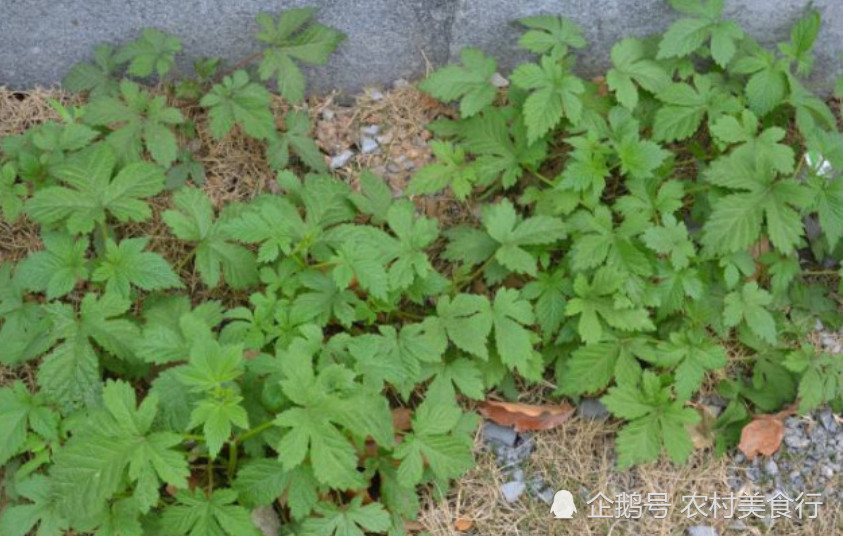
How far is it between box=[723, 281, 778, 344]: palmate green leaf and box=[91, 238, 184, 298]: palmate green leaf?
1.61m

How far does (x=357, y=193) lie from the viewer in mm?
3168

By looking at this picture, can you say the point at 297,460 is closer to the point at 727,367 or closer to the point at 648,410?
the point at 648,410

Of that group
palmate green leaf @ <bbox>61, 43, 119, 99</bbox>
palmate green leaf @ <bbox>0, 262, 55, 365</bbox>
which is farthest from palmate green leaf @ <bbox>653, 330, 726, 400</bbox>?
palmate green leaf @ <bbox>61, 43, 119, 99</bbox>

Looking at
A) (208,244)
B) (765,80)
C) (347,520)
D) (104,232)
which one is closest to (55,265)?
(104,232)

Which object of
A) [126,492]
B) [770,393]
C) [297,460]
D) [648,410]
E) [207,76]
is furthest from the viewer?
[207,76]

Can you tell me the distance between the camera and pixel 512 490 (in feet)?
9.52

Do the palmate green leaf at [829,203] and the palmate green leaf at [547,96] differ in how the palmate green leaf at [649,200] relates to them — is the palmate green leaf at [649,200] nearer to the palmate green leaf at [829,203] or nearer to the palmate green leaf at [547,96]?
the palmate green leaf at [547,96]

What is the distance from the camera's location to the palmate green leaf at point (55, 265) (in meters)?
2.86

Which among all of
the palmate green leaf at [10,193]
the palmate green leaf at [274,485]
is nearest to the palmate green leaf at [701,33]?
the palmate green leaf at [274,485]

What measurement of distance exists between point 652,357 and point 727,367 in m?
0.33

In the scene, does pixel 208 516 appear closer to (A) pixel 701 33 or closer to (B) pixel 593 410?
(B) pixel 593 410

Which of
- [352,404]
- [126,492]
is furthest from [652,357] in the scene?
[126,492]

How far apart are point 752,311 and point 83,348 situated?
76.0 inches

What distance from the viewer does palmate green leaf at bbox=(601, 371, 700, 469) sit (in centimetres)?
281
